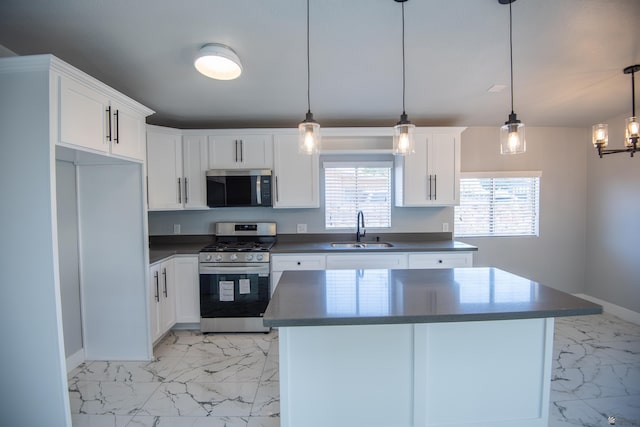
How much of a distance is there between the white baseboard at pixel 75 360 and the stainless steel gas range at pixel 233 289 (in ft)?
3.34

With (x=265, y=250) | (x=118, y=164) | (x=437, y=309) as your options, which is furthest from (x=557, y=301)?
(x=118, y=164)

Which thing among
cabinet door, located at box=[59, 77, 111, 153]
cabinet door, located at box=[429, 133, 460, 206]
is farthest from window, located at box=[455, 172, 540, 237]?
A: cabinet door, located at box=[59, 77, 111, 153]

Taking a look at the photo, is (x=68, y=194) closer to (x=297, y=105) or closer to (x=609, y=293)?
(x=297, y=105)

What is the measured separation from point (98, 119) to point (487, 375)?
3030mm

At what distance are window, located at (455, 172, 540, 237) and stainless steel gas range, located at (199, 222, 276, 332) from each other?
8.87ft

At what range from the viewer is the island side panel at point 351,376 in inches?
59.2

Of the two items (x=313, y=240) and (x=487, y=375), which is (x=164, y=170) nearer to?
(x=313, y=240)

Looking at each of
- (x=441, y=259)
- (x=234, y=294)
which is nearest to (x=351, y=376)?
(x=234, y=294)

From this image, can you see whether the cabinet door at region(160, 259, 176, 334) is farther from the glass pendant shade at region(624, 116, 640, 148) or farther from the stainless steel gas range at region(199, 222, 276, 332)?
the glass pendant shade at region(624, 116, 640, 148)

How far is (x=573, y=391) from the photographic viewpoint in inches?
81.7

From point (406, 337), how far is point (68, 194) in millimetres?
2952

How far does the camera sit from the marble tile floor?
1.86m

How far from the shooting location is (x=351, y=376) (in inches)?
60.3

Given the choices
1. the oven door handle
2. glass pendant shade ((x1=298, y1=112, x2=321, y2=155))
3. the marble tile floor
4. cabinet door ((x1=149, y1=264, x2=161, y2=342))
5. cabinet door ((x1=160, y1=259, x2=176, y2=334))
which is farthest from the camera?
the oven door handle
